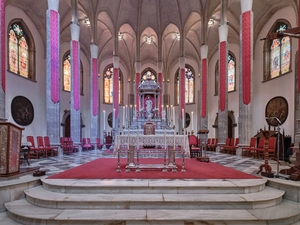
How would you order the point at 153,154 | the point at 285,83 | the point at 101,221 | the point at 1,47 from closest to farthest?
the point at 101,221, the point at 1,47, the point at 153,154, the point at 285,83

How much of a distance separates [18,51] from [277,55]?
651 inches

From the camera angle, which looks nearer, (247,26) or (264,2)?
(247,26)

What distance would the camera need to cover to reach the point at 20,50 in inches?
546

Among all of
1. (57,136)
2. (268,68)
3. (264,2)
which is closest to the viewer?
(57,136)

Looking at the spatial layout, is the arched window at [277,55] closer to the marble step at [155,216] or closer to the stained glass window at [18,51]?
the marble step at [155,216]

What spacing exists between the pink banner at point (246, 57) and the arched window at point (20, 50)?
12.6m

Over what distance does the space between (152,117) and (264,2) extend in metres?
10.4

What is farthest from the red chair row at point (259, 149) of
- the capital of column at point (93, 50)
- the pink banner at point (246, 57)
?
the capital of column at point (93, 50)

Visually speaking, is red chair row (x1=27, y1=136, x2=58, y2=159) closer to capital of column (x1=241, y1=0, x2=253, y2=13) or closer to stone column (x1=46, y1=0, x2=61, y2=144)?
stone column (x1=46, y1=0, x2=61, y2=144)

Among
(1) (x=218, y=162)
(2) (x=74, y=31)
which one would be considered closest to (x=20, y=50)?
(2) (x=74, y=31)

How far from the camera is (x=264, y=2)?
14.0 m

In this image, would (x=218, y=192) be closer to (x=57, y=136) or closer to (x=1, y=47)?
(x=1, y=47)

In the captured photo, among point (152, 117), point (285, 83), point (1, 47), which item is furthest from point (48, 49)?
point (285, 83)

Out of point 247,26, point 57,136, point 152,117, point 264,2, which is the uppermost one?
point 264,2
